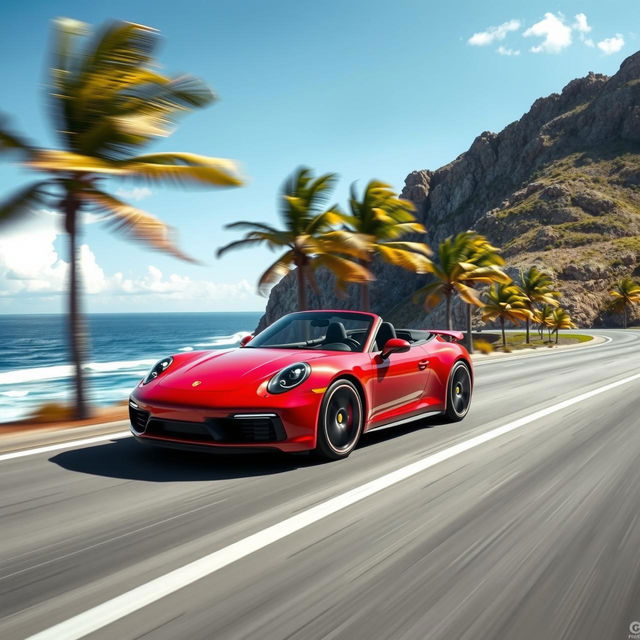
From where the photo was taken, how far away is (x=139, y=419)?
5410 mm

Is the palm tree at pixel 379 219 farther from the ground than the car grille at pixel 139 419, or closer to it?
farther from the ground

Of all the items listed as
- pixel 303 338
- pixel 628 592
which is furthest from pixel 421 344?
pixel 628 592

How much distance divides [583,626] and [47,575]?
232cm

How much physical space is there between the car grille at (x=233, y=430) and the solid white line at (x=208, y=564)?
84 centimetres

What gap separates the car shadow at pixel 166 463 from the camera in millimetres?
4961

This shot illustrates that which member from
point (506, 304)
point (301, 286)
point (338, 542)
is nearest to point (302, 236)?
point (301, 286)

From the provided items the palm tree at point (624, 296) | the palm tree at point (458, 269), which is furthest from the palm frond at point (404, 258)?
the palm tree at point (624, 296)

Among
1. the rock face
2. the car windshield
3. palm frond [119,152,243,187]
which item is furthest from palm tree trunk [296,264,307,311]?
the rock face

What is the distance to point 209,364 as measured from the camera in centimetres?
571

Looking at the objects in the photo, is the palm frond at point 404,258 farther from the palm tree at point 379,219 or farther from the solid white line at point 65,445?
the solid white line at point 65,445

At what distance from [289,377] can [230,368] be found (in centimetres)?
55

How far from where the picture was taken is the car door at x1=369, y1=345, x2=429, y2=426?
6086 millimetres

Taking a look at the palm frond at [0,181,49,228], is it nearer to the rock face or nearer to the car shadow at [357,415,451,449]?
the car shadow at [357,415,451,449]

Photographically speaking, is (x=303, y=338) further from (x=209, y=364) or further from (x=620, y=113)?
(x=620, y=113)
